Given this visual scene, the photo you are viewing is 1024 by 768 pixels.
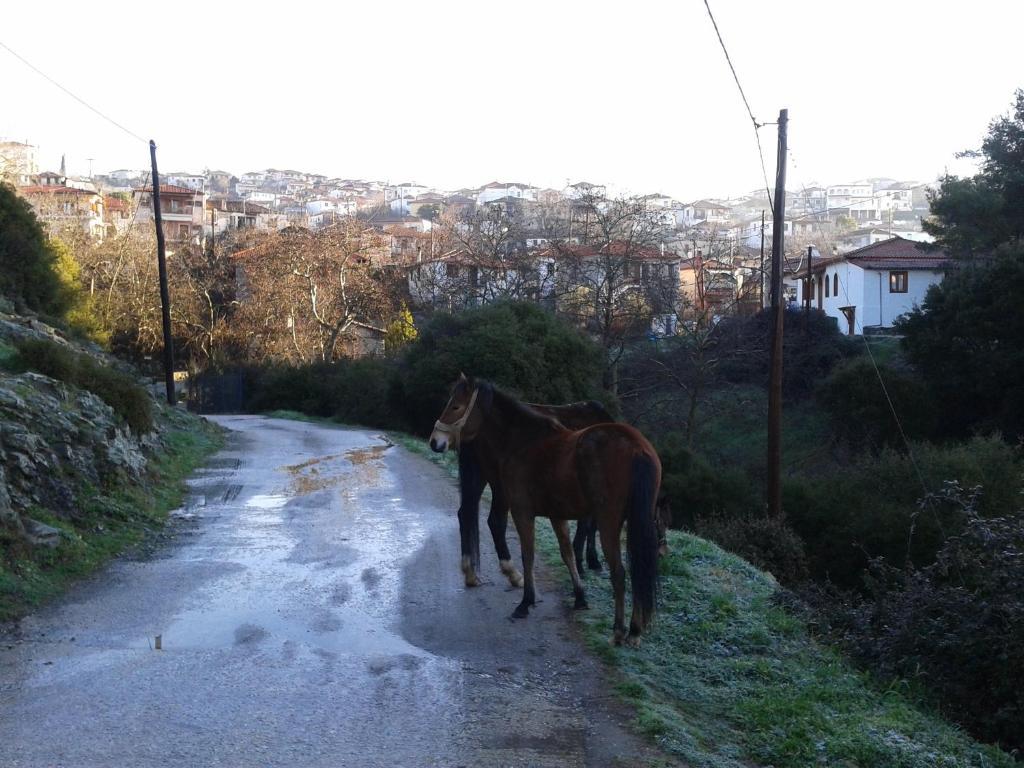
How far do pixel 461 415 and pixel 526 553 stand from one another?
4.17 ft

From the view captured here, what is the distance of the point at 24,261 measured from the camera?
33344 millimetres

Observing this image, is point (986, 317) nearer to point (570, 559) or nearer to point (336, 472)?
point (336, 472)

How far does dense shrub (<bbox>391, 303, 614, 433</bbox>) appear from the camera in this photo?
32625 mm

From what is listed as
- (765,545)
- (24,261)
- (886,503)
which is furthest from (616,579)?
(24,261)

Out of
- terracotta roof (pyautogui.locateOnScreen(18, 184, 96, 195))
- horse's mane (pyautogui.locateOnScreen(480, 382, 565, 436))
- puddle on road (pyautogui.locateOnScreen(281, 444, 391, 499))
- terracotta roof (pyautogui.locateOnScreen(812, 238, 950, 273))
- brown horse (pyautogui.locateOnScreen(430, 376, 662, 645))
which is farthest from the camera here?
terracotta roof (pyautogui.locateOnScreen(18, 184, 96, 195))

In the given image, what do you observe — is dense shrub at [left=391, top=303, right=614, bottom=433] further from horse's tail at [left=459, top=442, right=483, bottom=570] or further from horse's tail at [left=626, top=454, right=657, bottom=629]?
horse's tail at [left=626, top=454, right=657, bottom=629]

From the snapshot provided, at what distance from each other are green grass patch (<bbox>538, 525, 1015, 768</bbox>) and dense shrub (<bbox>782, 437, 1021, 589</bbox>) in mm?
14119

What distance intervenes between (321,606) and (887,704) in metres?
4.60

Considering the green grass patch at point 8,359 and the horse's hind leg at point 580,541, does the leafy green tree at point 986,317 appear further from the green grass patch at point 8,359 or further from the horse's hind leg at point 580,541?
the green grass patch at point 8,359

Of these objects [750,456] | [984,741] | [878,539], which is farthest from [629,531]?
[750,456]

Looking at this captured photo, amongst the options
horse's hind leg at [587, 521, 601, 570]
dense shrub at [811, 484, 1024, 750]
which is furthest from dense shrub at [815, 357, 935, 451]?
horse's hind leg at [587, 521, 601, 570]

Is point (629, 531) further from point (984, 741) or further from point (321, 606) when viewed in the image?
point (984, 741)

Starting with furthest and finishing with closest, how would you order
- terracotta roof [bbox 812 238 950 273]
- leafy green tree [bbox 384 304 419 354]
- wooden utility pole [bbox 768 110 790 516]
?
terracotta roof [bbox 812 238 950 273], leafy green tree [bbox 384 304 419 354], wooden utility pole [bbox 768 110 790 516]

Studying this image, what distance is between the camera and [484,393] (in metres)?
8.90
